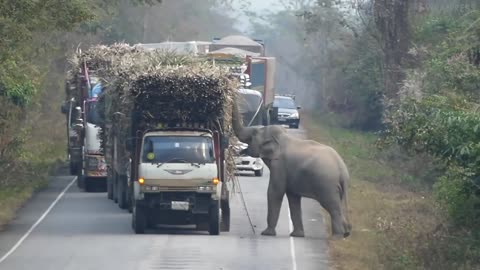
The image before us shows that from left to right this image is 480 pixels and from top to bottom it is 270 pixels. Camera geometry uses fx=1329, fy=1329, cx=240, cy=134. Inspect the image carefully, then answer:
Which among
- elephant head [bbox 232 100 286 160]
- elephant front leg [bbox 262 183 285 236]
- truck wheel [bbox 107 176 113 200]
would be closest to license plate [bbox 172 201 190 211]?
elephant front leg [bbox 262 183 285 236]

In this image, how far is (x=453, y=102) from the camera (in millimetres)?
23984

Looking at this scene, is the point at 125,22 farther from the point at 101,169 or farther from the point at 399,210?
the point at 399,210

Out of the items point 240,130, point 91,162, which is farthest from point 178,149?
point 91,162

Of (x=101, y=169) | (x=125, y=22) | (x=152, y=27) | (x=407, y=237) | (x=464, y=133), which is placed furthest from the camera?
(x=152, y=27)

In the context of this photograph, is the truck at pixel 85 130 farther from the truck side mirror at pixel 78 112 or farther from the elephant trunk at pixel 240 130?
the elephant trunk at pixel 240 130

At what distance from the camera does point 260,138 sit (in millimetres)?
26141

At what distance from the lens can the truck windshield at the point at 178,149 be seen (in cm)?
2494

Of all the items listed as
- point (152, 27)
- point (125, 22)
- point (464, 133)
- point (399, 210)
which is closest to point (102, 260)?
point (464, 133)

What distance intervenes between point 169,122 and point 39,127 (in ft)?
91.5

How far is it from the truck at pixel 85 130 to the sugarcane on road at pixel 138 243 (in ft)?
7.41

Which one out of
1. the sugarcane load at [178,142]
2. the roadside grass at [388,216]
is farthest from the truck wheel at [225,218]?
the roadside grass at [388,216]

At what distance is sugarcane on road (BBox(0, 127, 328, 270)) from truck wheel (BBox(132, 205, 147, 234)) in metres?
0.18

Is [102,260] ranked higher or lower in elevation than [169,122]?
lower

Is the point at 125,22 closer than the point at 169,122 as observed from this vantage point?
No
